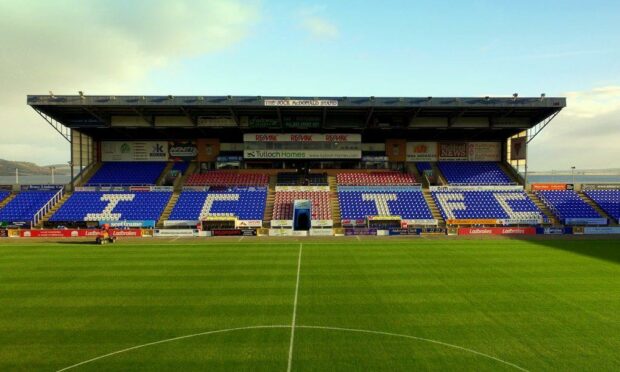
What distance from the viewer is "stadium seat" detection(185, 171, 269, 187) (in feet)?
167

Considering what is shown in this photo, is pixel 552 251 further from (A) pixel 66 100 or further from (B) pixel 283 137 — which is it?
(A) pixel 66 100

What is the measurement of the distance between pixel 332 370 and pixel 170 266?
16.7 metres

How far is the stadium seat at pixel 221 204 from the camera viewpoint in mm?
43094

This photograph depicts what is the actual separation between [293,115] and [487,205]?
26.9 m

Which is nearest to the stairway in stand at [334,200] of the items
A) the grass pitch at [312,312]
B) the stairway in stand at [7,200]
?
the grass pitch at [312,312]

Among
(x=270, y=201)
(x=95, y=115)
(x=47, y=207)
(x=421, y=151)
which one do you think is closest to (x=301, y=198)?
(x=270, y=201)

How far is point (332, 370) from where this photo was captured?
1073 centimetres

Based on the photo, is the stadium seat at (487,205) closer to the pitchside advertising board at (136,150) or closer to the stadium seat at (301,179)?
the stadium seat at (301,179)

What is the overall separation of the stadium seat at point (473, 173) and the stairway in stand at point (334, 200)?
51.9ft

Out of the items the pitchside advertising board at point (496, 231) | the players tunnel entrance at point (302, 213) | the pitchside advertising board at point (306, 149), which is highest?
the pitchside advertising board at point (306, 149)

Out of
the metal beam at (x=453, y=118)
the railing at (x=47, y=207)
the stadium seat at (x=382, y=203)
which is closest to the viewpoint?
the railing at (x=47, y=207)

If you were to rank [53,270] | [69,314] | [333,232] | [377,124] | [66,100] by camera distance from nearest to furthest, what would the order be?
[69,314]
[53,270]
[333,232]
[66,100]
[377,124]

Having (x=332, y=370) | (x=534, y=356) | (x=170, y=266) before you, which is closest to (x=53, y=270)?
(x=170, y=266)

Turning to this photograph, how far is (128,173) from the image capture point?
52.3 m
